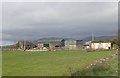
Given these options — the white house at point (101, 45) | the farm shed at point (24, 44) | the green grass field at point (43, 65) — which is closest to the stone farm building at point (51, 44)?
the farm shed at point (24, 44)

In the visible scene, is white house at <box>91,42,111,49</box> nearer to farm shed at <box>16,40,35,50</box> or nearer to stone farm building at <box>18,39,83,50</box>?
stone farm building at <box>18,39,83,50</box>

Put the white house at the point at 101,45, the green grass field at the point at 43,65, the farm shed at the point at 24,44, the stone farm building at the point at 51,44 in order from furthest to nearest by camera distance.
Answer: the stone farm building at the point at 51,44 < the farm shed at the point at 24,44 < the white house at the point at 101,45 < the green grass field at the point at 43,65

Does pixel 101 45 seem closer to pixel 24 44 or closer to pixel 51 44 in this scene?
pixel 51 44

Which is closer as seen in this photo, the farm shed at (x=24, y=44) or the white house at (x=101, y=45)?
the white house at (x=101, y=45)

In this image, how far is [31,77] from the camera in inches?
474

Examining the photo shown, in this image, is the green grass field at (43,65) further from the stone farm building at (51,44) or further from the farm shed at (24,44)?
the stone farm building at (51,44)

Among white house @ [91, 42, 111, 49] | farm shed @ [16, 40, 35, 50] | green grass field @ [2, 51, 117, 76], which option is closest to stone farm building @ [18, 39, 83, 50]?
farm shed @ [16, 40, 35, 50]

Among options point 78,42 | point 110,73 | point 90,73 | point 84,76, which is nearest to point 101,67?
point 110,73

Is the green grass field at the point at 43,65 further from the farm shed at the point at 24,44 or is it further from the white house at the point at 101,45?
the farm shed at the point at 24,44

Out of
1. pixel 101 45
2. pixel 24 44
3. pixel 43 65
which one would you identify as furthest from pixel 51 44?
pixel 43 65

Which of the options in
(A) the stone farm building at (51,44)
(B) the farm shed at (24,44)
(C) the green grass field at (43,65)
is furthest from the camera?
(A) the stone farm building at (51,44)

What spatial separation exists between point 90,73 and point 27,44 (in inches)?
3171

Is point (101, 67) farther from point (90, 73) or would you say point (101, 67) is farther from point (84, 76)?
point (84, 76)

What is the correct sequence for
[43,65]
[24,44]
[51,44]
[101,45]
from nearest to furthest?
1. [43,65]
2. [101,45]
3. [24,44]
4. [51,44]
